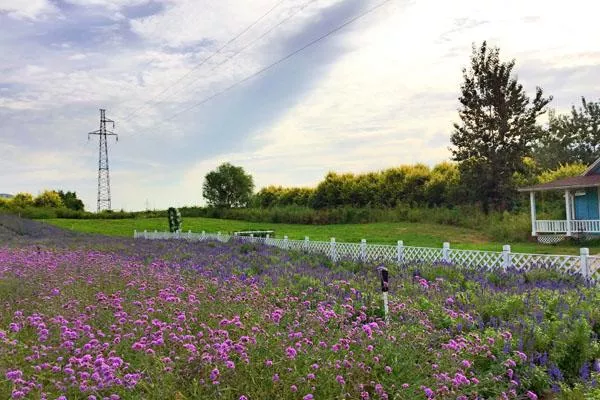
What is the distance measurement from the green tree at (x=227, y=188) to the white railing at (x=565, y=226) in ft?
113

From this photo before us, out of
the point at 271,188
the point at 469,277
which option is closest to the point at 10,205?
the point at 271,188

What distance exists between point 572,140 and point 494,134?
23.6m

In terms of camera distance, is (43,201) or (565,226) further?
(43,201)

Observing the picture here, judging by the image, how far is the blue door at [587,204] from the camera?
2512 cm

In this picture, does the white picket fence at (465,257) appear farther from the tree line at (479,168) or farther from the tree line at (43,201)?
the tree line at (43,201)

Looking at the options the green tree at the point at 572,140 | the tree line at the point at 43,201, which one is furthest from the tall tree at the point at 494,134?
the tree line at the point at 43,201

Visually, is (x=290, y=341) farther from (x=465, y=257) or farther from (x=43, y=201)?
(x=43, y=201)

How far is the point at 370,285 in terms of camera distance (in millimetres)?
7488

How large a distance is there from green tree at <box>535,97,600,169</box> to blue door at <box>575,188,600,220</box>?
25678 mm

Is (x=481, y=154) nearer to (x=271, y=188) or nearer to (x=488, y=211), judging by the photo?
(x=488, y=211)

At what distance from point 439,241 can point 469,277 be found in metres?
15.7

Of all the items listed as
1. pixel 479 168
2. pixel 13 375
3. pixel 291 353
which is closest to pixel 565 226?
pixel 479 168

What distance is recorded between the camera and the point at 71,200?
62.7 metres

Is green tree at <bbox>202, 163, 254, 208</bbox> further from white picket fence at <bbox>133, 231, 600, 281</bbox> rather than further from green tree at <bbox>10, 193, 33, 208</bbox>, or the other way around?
white picket fence at <bbox>133, 231, 600, 281</bbox>
